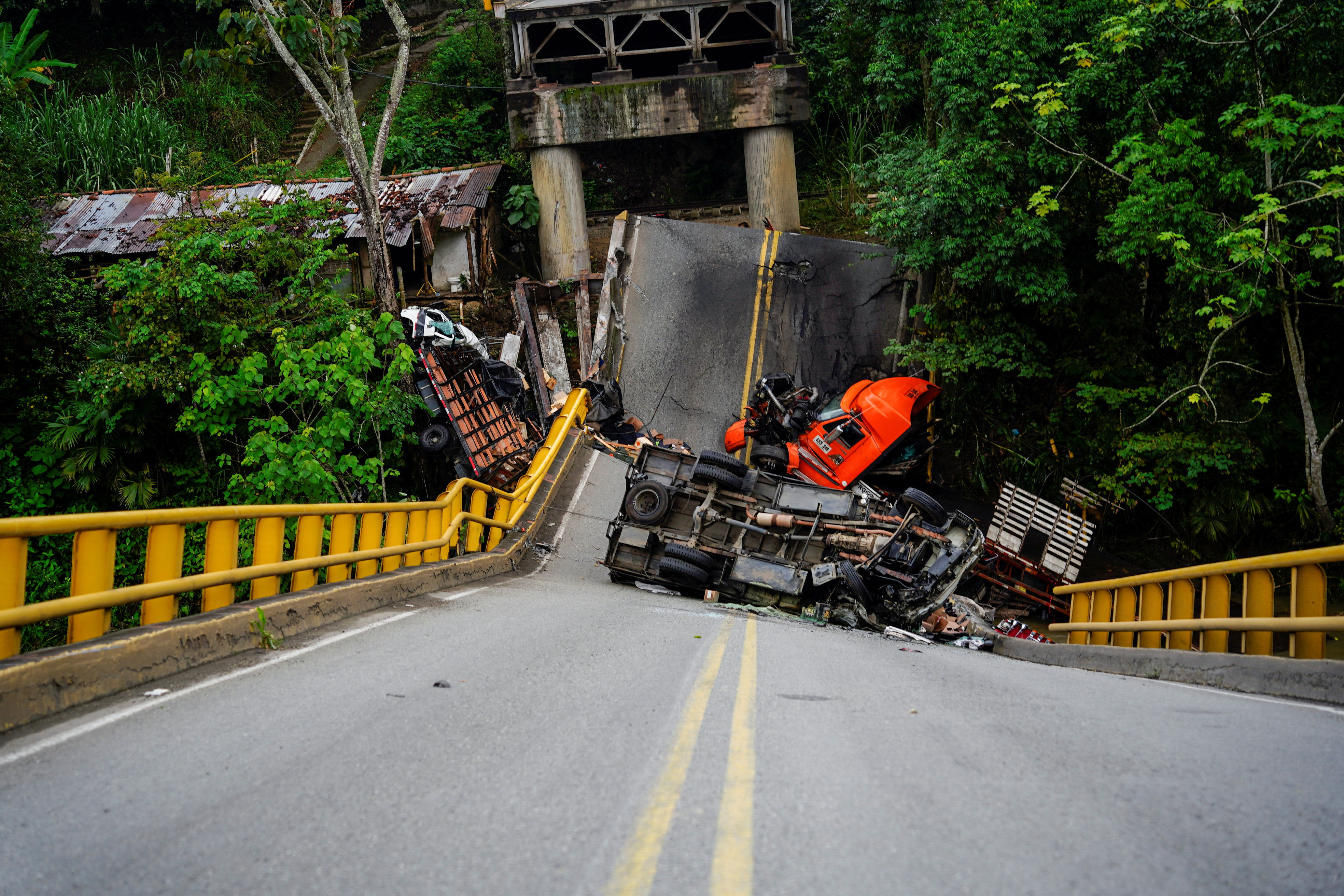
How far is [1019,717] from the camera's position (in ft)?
16.3

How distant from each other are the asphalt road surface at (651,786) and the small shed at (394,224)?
18.7 metres

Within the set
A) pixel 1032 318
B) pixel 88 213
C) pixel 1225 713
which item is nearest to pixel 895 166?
pixel 1032 318

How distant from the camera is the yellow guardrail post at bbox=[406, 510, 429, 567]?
9.70 m

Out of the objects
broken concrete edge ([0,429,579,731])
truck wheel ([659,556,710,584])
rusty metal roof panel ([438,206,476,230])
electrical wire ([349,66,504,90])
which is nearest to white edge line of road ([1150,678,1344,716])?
truck wheel ([659,556,710,584])

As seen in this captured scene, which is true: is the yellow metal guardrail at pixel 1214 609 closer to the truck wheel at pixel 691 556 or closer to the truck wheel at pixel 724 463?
the truck wheel at pixel 691 556

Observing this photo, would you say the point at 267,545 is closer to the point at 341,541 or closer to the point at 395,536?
the point at 341,541

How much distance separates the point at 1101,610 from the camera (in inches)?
371

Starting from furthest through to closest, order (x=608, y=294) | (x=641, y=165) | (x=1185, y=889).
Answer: (x=641, y=165), (x=608, y=294), (x=1185, y=889)

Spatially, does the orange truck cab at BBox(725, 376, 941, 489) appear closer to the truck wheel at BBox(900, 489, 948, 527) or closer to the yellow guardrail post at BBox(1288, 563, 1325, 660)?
the truck wheel at BBox(900, 489, 948, 527)

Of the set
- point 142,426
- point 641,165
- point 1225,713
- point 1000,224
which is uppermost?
point 641,165

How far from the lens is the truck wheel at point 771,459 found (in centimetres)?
1598

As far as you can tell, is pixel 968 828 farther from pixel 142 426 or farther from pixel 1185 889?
pixel 142 426

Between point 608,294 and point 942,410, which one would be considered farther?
point 608,294

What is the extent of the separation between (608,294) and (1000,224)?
9.40 metres
